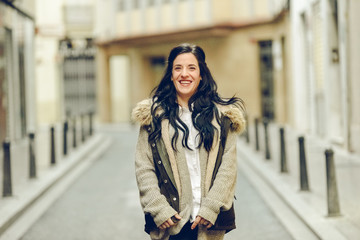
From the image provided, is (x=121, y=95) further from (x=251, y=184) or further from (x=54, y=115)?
(x=251, y=184)

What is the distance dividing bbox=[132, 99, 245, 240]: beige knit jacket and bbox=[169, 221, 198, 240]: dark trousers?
1.6 inches

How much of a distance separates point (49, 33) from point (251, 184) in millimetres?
9912

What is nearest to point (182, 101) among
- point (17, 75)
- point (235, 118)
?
point (235, 118)

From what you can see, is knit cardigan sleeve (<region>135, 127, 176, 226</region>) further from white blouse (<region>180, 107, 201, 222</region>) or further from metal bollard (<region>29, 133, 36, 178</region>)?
metal bollard (<region>29, 133, 36, 178</region>)

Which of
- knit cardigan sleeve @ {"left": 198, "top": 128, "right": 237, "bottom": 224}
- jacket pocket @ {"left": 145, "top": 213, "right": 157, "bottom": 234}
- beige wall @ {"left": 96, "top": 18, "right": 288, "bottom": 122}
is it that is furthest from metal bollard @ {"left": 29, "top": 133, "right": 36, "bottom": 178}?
beige wall @ {"left": 96, "top": 18, "right": 288, "bottom": 122}

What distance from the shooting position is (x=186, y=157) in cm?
335

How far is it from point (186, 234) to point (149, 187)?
0.31 meters

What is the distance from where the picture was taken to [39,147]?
17.5m

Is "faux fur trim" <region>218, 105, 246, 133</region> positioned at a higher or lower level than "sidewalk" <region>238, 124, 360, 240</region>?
higher

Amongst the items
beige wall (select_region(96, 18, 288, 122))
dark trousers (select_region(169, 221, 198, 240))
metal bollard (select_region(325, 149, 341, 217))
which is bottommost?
metal bollard (select_region(325, 149, 341, 217))

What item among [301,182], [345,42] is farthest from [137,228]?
[345,42]

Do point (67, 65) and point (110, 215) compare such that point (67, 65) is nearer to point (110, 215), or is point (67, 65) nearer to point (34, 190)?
point (34, 190)

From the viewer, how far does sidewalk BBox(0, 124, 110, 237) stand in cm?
779

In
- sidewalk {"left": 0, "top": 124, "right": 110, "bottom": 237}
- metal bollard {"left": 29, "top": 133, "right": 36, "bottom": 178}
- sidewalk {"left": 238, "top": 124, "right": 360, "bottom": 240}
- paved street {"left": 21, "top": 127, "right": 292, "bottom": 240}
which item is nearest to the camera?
sidewalk {"left": 238, "top": 124, "right": 360, "bottom": 240}
